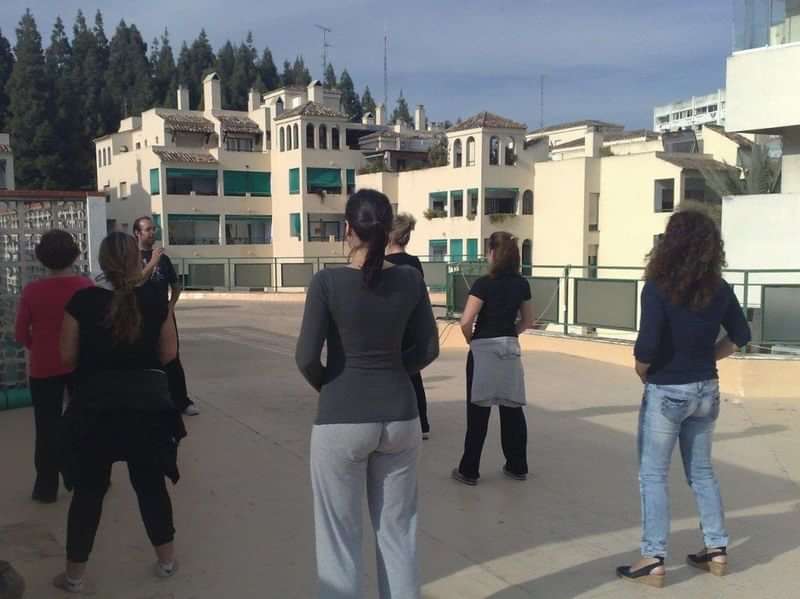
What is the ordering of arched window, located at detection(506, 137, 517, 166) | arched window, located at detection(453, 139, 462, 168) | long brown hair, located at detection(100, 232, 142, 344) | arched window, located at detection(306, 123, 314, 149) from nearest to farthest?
long brown hair, located at detection(100, 232, 142, 344)
arched window, located at detection(506, 137, 517, 166)
arched window, located at detection(453, 139, 462, 168)
arched window, located at detection(306, 123, 314, 149)

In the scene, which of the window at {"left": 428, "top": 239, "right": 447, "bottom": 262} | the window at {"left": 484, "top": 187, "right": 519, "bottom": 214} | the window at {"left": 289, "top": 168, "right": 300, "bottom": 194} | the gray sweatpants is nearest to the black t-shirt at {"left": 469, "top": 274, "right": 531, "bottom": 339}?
the gray sweatpants

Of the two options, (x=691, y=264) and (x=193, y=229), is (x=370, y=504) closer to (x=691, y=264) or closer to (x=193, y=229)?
(x=691, y=264)

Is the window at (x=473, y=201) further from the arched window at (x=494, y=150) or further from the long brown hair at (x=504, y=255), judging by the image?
the long brown hair at (x=504, y=255)

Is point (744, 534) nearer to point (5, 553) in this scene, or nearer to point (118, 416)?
point (118, 416)

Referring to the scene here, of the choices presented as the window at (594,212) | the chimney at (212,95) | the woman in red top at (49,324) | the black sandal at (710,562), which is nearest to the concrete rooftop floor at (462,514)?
the black sandal at (710,562)

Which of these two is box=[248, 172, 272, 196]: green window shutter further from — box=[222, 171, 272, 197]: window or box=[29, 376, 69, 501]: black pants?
box=[29, 376, 69, 501]: black pants

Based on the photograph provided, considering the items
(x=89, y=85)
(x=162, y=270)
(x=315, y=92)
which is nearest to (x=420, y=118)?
(x=315, y=92)

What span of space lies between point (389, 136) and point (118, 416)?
46386mm

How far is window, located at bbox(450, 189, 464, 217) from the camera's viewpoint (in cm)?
4134

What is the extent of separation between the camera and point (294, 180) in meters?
43.7

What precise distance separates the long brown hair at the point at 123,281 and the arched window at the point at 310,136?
4131 cm

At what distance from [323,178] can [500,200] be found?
1039cm

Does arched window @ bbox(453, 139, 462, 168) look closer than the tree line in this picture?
Yes

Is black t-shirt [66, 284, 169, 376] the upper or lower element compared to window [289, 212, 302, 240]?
lower
